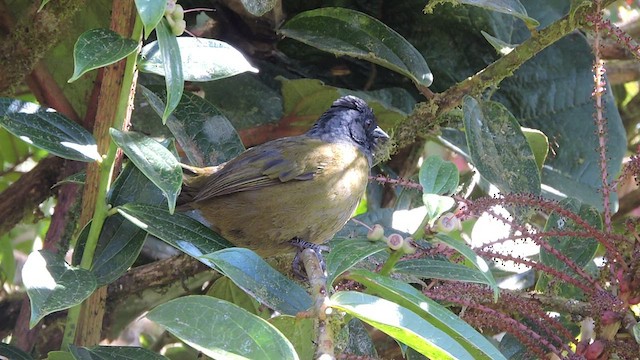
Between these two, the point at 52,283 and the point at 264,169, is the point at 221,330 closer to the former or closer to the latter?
the point at 52,283

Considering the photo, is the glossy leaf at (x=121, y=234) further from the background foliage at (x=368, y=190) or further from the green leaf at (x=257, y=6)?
the green leaf at (x=257, y=6)

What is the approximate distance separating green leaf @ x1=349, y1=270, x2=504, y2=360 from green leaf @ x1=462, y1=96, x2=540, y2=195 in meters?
0.75

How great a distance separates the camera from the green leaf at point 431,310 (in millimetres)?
1283

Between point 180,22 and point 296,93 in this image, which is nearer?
point 180,22

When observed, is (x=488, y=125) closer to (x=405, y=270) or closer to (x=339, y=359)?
(x=405, y=270)

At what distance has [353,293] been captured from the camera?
1.24 m

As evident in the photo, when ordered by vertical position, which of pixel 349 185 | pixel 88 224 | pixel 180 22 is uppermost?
pixel 180 22

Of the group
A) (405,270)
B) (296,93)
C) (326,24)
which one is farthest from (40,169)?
(405,270)

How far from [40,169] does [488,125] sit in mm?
1294

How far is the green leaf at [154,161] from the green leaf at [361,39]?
2.60 ft

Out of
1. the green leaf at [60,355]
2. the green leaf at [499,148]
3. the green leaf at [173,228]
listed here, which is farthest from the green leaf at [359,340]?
the green leaf at [60,355]

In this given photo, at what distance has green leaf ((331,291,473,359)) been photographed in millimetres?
1165

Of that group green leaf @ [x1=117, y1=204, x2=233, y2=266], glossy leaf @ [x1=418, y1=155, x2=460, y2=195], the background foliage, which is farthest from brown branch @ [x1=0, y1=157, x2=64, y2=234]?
glossy leaf @ [x1=418, y1=155, x2=460, y2=195]

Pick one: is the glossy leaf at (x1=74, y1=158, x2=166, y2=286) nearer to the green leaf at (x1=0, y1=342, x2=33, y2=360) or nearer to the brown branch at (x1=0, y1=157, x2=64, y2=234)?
the green leaf at (x1=0, y1=342, x2=33, y2=360)
